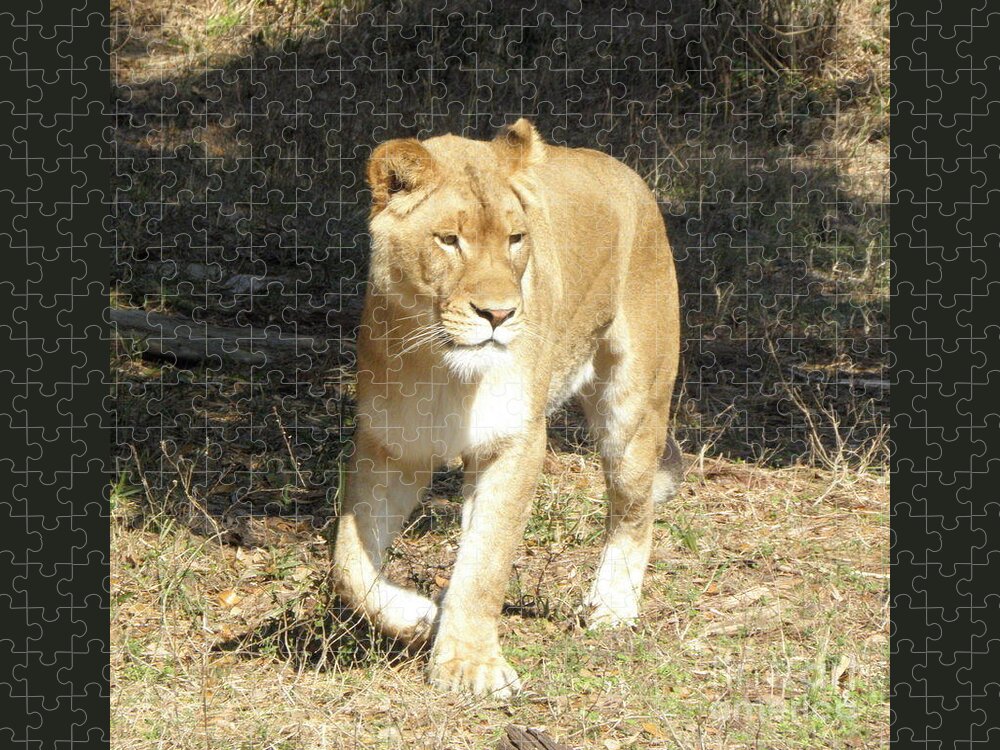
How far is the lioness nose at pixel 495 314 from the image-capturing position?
191 inches

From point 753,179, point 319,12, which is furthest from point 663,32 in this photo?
point 319,12

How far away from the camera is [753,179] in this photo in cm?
1141

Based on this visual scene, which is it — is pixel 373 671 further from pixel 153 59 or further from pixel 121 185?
pixel 153 59

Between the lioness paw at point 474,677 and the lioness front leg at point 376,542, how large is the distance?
0.81 feet

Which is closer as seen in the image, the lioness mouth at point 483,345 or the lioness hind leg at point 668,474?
the lioness mouth at point 483,345

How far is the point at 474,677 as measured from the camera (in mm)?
5277

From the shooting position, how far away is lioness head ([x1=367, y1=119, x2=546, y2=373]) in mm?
4922

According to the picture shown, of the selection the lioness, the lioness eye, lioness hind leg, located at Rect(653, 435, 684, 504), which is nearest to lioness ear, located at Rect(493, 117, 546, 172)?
the lioness

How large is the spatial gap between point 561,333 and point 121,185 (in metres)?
6.24

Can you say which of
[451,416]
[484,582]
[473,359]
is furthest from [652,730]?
[473,359]

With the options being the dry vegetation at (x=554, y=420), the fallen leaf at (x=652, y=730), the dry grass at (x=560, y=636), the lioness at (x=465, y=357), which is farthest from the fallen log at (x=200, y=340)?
the fallen leaf at (x=652, y=730)

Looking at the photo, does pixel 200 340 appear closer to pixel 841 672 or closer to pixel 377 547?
pixel 377 547

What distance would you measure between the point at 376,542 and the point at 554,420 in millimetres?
3720

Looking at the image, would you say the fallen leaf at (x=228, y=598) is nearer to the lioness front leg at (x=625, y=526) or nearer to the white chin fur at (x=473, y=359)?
the lioness front leg at (x=625, y=526)
